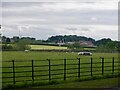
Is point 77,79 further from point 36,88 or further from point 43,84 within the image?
point 36,88

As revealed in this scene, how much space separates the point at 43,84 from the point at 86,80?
3254mm

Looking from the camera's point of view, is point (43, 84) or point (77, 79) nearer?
point (43, 84)

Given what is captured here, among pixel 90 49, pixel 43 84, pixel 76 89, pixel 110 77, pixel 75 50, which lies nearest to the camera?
pixel 76 89

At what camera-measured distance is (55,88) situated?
14828 mm

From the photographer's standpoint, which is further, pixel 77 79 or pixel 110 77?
pixel 110 77

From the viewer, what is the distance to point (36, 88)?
14.9 meters

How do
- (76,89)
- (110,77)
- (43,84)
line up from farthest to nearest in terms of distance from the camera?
(110,77), (43,84), (76,89)

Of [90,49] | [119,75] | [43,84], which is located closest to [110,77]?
[119,75]

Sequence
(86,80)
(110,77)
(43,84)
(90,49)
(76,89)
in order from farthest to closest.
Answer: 1. (90,49)
2. (110,77)
3. (86,80)
4. (43,84)
5. (76,89)

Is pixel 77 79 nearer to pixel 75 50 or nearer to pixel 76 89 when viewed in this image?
pixel 76 89

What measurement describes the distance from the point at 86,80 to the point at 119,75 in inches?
143

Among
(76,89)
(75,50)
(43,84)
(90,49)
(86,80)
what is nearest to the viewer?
(76,89)

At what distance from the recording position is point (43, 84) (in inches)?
653

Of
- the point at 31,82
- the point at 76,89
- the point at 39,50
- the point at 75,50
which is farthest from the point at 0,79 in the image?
the point at 75,50
